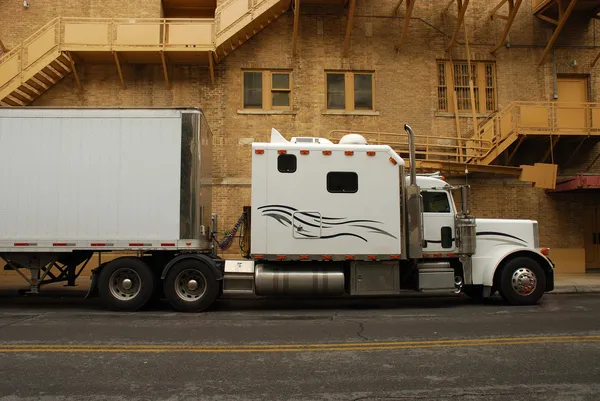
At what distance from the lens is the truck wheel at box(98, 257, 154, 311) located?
→ 30.6 ft

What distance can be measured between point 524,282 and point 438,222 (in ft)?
6.98

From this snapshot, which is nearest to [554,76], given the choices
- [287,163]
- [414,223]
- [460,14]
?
[460,14]

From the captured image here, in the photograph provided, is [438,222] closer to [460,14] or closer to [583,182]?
[583,182]

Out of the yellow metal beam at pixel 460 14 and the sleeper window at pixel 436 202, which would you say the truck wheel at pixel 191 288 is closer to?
the sleeper window at pixel 436 202

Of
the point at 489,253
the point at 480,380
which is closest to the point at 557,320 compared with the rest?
the point at 489,253

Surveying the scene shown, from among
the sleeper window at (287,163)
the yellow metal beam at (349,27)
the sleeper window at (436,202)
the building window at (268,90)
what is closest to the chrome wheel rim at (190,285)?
the sleeper window at (287,163)

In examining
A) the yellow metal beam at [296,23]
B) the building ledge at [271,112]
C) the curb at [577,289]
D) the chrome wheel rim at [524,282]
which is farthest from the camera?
the building ledge at [271,112]

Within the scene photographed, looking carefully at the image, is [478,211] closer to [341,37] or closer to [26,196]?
[341,37]

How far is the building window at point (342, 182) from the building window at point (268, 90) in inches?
328

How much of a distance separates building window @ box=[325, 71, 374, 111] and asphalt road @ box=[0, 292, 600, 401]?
988 centimetres

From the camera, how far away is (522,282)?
9930 mm

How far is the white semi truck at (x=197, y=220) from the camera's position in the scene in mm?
9234

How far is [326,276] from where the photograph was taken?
Answer: 958cm

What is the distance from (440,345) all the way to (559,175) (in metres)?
13.9
